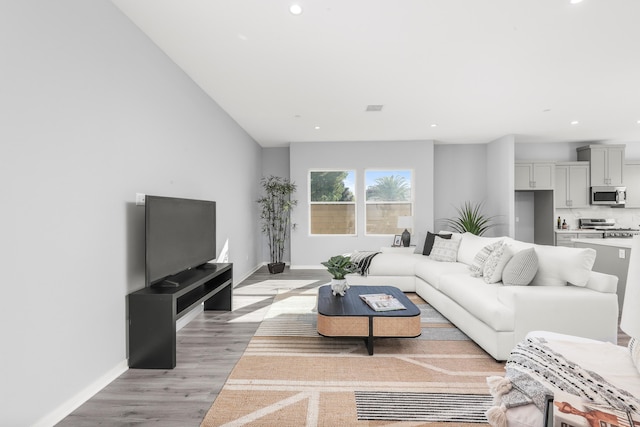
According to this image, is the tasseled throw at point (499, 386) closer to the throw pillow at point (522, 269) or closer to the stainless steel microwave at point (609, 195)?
the throw pillow at point (522, 269)

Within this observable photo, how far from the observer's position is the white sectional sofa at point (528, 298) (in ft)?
8.39

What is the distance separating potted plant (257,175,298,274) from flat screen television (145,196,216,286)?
291 centimetres

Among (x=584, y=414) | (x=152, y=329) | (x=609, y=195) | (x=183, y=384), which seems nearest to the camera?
(x=584, y=414)

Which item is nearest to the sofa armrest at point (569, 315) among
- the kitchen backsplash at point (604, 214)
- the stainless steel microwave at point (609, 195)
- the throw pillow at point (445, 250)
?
the throw pillow at point (445, 250)

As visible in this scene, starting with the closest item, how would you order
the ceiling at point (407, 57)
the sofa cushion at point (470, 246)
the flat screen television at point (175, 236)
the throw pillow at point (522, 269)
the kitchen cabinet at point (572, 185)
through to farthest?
the ceiling at point (407, 57)
the flat screen television at point (175, 236)
the throw pillow at point (522, 269)
the sofa cushion at point (470, 246)
the kitchen cabinet at point (572, 185)

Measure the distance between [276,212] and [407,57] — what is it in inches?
177

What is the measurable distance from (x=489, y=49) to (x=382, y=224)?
438cm

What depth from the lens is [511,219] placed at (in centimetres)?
639

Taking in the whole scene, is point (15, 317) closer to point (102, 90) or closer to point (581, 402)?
point (102, 90)

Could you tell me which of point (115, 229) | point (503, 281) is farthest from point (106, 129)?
point (503, 281)

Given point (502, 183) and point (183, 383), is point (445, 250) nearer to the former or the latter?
point (502, 183)

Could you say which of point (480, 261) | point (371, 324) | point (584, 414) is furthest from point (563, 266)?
point (584, 414)

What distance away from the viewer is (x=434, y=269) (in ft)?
13.7

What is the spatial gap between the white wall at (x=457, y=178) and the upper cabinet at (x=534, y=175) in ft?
2.30
